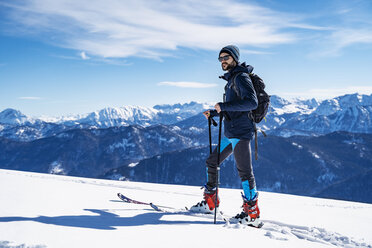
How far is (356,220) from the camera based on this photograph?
7250 mm

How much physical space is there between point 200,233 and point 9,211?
3.14 meters

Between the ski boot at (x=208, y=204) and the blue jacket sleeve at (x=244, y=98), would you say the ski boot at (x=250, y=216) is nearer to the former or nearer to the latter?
the ski boot at (x=208, y=204)

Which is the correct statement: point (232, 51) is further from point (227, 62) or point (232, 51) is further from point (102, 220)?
point (102, 220)

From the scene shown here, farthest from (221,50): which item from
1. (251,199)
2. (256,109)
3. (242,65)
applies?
(251,199)

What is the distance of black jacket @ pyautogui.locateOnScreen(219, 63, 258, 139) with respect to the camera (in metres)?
5.11

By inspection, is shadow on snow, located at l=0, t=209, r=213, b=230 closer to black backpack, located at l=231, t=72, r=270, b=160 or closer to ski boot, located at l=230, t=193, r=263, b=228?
ski boot, located at l=230, t=193, r=263, b=228

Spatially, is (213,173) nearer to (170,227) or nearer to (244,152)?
(244,152)

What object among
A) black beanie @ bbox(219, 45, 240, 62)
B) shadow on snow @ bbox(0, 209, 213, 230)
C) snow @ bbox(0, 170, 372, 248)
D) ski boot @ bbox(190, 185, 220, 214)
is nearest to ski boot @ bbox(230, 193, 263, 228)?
snow @ bbox(0, 170, 372, 248)

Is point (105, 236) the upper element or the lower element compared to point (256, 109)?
lower

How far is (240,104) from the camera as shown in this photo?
5094 millimetres

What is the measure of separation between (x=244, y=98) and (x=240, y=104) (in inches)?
5.7

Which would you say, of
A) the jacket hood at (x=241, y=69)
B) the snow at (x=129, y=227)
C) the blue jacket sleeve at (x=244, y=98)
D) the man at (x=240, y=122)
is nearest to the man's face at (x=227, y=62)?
the man at (x=240, y=122)

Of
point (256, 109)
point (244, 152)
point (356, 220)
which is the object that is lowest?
point (356, 220)

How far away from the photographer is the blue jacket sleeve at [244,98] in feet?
16.7
